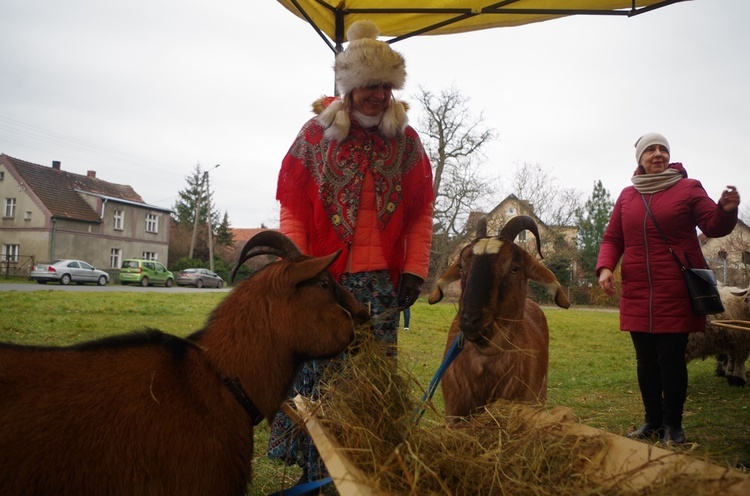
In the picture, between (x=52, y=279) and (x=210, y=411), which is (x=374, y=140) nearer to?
(x=210, y=411)

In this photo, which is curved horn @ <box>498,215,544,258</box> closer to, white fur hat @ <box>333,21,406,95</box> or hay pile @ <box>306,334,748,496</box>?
white fur hat @ <box>333,21,406,95</box>

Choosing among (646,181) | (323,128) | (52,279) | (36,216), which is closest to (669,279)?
(646,181)

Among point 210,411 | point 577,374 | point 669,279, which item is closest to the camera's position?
point 210,411

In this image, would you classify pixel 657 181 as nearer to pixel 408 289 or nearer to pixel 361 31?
pixel 408 289

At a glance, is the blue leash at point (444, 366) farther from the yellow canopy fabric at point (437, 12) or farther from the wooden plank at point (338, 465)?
the yellow canopy fabric at point (437, 12)

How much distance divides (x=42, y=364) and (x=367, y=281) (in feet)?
6.08

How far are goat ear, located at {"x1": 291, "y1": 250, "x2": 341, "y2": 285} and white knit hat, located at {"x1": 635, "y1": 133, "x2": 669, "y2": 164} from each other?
3.20m

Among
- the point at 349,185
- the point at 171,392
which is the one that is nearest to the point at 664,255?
the point at 349,185

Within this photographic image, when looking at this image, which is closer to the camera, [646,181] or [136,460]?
[136,460]

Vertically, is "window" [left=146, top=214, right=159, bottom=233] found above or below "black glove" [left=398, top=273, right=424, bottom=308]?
above

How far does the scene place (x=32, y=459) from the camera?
190 centimetres

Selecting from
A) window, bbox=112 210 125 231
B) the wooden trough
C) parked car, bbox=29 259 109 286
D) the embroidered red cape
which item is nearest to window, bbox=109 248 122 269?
window, bbox=112 210 125 231

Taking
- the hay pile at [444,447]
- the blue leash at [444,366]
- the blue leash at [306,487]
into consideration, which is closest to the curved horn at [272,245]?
the hay pile at [444,447]

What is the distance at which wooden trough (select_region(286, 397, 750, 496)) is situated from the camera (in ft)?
5.58
